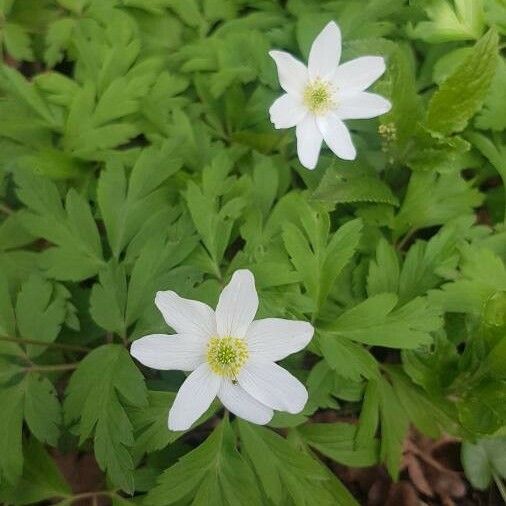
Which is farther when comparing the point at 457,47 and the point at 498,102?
the point at 457,47

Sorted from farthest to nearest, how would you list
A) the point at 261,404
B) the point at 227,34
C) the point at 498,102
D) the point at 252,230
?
the point at 227,34 → the point at 498,102 → the point at 252,230 → the point at 261,404

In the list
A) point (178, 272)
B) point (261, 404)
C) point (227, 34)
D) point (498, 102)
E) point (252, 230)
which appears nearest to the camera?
point (261, 404)

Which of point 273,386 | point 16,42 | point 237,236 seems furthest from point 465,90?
point 16,42

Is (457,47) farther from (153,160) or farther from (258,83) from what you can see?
(153,160)

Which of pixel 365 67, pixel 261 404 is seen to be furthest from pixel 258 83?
pixel 261 404

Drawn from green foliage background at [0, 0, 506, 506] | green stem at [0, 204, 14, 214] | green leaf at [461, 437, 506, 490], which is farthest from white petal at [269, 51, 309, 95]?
green leaf at [461, 437, 506, 490]

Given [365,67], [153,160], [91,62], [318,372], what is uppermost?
[365,67]

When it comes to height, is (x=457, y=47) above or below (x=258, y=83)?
above
